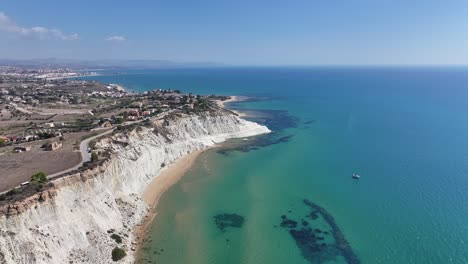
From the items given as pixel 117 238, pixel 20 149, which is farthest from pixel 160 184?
pixel 20 149

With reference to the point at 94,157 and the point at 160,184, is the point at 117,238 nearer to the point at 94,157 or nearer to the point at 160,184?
the point at 94,157

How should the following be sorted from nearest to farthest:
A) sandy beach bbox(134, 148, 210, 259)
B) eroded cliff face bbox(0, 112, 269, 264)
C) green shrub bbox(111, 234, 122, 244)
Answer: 1. eroded cliff face bbox(0, 112, 269, 264)
2. green shrub bbox(111, 234, 122, 244)
3. sandy beach bbox(134, 148, 210, 259)

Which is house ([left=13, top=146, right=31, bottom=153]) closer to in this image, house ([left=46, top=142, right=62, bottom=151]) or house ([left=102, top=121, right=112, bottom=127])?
house ([left=46, top=142, right=62, bottom=151])

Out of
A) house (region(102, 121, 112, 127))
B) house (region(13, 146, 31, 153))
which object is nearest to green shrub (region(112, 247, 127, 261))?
house (region(13, 146, 31, 153))

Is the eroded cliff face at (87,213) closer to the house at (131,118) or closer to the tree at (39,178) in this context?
the tree at (39,178)

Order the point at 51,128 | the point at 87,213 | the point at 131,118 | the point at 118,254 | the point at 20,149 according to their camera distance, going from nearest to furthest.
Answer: the point at 118,254 → the point at 87,213 → the point at 20,149 → the point at 51,128 → the point at 131,118

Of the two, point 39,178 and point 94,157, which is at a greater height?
point 39,178

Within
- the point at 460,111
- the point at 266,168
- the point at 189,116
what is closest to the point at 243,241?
the point at 266,168

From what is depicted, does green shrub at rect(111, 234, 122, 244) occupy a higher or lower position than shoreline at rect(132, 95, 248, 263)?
higher
